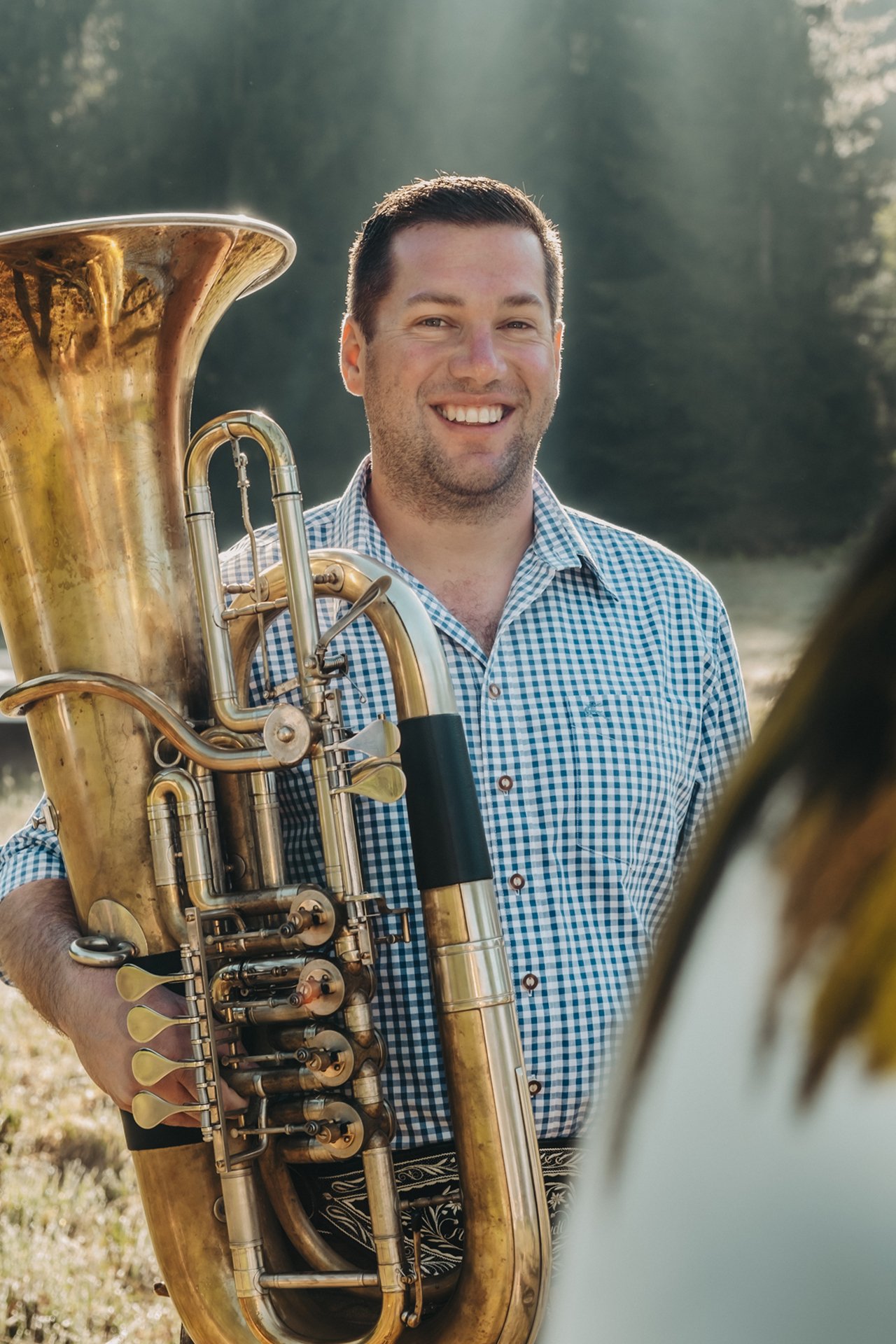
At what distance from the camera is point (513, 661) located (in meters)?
2.34

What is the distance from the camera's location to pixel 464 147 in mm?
22578

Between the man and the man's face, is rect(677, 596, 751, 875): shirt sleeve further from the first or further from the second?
the man's face

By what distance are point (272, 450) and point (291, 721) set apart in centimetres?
39

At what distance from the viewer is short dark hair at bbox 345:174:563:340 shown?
248cm

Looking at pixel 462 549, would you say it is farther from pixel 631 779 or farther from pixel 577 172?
pixel 577 172

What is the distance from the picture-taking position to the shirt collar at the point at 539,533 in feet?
8.01

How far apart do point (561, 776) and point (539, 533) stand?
1.51 feet

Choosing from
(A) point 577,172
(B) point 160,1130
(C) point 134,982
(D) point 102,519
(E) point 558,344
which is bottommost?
(B) point 160,1130

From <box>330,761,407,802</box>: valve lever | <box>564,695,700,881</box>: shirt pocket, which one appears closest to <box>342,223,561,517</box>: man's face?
<box>564,695,700,881</box>: shirt pocket

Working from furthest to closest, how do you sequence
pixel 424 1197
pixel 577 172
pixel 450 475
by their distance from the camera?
pixel 577 172
pixel 450 475
pixel 424 1197

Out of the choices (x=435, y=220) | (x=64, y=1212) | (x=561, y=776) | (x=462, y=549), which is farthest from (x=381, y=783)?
(x=64, y=1212)

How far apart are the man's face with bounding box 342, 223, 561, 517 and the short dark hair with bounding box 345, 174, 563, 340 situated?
21mm

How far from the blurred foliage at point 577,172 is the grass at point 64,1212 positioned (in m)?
17.5

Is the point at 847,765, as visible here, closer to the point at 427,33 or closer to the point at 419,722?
the point at 419,722
